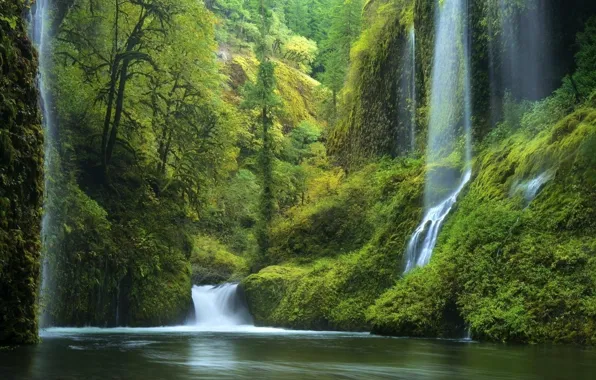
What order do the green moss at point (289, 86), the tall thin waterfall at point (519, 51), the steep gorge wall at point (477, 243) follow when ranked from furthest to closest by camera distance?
1. the green moss at point (289, 86)
2. the tall thin waterfall at point (519, 51)
3. the steep gorge wall at point (477, 243)

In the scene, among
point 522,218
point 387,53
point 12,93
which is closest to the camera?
point 12,93

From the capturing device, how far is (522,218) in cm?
1505

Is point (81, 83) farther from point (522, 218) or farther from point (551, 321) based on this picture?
point (551, 321)

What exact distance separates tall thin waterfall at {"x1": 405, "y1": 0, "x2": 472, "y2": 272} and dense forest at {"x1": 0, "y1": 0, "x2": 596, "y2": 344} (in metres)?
0.09

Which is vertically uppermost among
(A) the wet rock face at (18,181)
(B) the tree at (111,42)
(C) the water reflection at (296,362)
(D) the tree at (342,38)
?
(D) the tree at (342,38)

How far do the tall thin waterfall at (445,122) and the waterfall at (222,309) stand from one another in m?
8.32

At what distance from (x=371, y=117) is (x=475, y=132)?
33.0 ft

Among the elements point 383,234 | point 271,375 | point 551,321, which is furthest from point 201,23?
Answer: point 271,375

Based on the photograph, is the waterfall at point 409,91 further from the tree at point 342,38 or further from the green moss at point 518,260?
the tree at point 342,38

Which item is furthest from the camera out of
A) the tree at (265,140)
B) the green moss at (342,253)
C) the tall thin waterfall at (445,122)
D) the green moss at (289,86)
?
the green moss at (289,86)

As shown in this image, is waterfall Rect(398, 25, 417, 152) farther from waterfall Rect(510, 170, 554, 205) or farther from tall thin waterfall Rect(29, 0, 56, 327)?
tall thin waterfall Rect(29, 0, 56, 327)

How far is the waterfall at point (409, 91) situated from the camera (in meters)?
28.0

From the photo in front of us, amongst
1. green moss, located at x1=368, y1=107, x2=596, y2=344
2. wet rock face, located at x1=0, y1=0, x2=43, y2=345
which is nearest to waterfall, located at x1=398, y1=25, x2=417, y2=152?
green moss, located at x1=368, y1=107, x2=596, y2=344

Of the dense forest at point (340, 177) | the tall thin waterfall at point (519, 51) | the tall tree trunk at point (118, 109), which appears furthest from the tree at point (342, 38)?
the tall tree trunk at point (118, 109)
